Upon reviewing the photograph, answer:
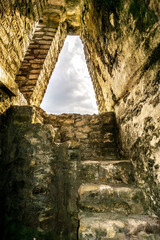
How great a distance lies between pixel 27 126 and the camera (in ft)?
6.37

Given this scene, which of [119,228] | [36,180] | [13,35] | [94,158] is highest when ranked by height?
[13,35]

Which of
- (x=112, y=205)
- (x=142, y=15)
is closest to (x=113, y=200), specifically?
(x=112, y=205)

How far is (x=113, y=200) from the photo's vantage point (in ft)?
5.09

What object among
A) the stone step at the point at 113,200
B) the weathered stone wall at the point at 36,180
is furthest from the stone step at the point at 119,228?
the weathered stone wall at the point at 36,180

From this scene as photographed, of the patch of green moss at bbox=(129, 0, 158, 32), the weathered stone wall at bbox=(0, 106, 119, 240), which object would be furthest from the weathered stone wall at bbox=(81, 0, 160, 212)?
the weathered stone wall at bbox=(0, 106, 119, 240)

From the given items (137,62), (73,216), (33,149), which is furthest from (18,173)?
(137,62)

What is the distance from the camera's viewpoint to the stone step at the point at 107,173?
181 centimetres

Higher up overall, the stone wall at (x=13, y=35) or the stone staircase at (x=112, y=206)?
the stone wall at (x=13, y=35)

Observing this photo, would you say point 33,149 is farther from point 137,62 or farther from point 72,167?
point 137,62

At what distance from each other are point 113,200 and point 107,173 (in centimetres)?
35

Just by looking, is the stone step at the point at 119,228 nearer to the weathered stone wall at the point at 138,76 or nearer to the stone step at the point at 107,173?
the weathered stone wall at the point at 138,76

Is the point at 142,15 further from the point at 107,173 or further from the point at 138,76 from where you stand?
the point at 107,173

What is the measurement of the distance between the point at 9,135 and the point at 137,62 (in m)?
2.05

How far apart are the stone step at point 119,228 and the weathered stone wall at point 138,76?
0.64ft
